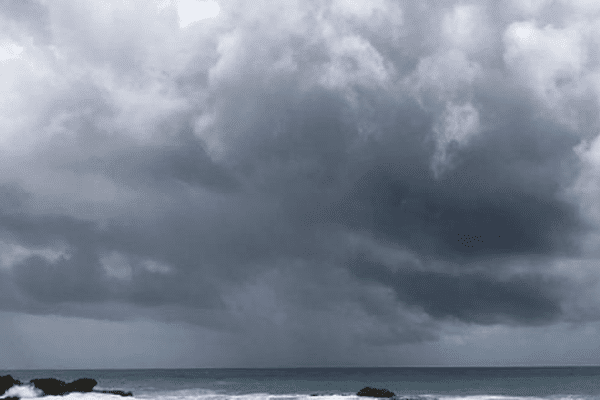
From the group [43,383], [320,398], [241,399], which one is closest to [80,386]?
[43,383]

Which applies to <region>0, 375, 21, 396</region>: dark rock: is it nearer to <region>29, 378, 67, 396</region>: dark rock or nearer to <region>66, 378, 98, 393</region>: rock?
<region>29, 378, 67, 396</region>: dark rock

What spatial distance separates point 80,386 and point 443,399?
115 ft

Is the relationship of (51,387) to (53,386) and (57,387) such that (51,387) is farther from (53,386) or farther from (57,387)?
(57,387)

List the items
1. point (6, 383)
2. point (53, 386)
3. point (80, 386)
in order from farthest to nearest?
point (80, 386) < point (6, 383) < point (53, 386)

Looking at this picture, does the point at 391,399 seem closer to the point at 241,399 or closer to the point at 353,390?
the point at 241,399

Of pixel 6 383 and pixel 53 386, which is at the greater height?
pixel 6 383

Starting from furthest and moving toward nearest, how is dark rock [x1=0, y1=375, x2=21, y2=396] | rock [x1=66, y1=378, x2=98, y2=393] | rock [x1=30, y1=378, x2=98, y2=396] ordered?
1. rock [x1=66, y1=378, x2=98, y2=393]
2. dark rock [x1=0, y1=375, x2=21, y2=396]
3. rock [x1=30, y1=378, x2=98, y2=396]

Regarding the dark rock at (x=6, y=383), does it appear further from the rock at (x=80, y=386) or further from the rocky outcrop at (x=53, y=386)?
the rock at (x=80, y=386)

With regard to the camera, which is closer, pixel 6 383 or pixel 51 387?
pixel 51 387

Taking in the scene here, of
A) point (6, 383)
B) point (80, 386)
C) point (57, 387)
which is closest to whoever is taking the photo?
point (57, 387)

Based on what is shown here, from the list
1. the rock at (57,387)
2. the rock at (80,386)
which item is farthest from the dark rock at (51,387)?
the rock at (80,386)

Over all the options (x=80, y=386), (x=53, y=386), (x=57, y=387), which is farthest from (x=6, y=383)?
(x=80, y=386)

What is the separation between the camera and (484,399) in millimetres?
67875

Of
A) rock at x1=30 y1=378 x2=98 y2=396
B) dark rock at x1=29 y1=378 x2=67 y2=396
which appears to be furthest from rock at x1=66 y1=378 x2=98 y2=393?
dark rock at x1=29 y1=378 x2=67 y2=396
